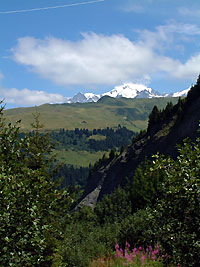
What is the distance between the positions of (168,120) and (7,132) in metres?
84.8

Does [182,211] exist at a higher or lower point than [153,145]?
higher

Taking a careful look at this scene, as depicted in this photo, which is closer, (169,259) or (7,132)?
(169,259)

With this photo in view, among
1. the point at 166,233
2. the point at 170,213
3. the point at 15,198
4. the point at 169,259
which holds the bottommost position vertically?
the point at 169,259

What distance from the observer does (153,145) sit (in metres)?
87.5

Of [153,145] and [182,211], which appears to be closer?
[182,211]

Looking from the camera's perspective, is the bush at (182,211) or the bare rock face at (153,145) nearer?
the bush at (182,211)

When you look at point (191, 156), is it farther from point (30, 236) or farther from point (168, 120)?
point (168, 120)

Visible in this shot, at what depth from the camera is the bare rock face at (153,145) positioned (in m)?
72.7

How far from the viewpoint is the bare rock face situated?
238 feet

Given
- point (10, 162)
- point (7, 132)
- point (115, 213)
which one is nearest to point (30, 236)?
point (10, 162)

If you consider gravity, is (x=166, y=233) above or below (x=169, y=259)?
above

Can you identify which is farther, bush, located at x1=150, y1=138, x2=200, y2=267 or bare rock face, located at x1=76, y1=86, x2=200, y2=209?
bare rock face, located at x1=76, y1=86, x2=200, y2=209

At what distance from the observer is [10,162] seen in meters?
7.48

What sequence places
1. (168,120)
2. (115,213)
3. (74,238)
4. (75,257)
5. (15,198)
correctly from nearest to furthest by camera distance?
(15,198), (75,257), (74,238), (115,213), (168,120)
